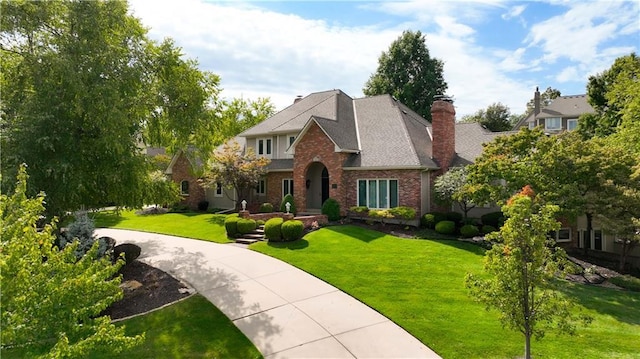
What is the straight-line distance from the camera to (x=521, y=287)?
693 centimetres

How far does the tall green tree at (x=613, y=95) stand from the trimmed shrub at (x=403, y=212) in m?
14.0

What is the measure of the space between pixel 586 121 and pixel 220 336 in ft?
120

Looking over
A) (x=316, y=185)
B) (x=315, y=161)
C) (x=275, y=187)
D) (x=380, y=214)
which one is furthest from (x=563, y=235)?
(x=275, y=187)

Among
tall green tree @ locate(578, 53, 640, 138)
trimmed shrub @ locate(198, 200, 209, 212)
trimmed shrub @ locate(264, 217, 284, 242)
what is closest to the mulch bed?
trimmed shrub @ locate(264, 217, 284, 242)

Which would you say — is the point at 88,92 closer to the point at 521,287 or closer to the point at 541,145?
the point at 521,287

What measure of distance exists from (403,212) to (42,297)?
16.1 m

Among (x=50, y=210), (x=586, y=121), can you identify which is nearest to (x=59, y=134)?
(x=50, y=210)

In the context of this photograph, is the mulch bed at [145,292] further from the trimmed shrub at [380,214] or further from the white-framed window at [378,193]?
the white-framed window at [378,193]

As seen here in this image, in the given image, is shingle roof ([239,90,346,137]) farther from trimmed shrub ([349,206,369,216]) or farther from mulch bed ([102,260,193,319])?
mulch bed ([102,260,193,319])

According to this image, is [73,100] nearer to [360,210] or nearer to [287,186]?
[360,210]

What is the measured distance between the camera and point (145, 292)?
11305 millimetres

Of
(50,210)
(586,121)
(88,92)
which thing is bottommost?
(50,210)

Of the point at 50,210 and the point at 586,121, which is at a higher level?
the point at 586,121

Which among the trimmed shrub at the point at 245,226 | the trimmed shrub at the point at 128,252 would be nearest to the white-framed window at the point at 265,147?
the trimmed shrub at the point at 245,226
